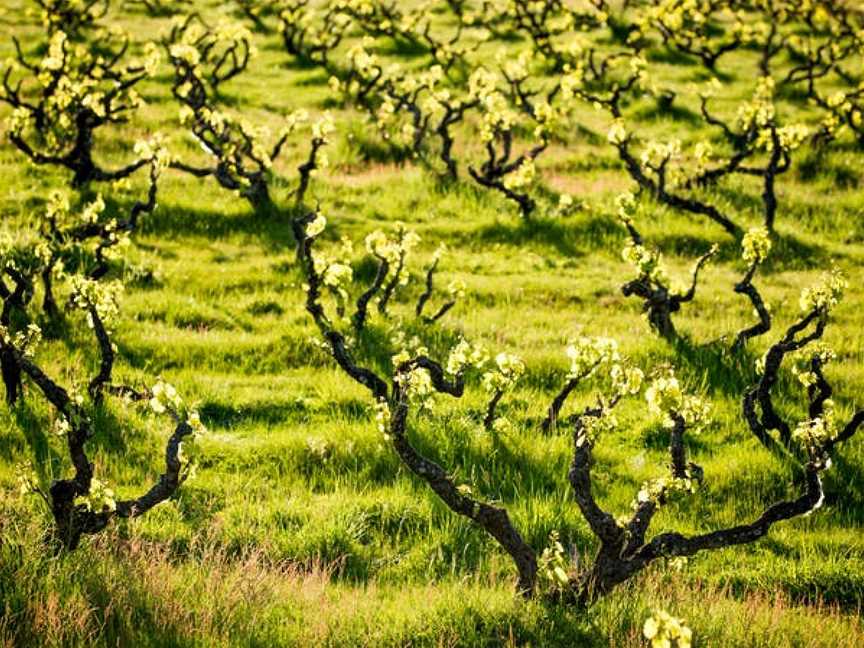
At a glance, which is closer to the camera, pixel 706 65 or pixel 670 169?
pixel 670 169

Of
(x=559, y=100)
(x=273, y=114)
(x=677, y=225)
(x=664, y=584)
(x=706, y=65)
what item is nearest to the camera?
(x=664, y=584)

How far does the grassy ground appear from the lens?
6820mm

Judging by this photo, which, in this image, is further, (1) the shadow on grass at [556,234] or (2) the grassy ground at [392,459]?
(1) the shadow on grass at [556,234]

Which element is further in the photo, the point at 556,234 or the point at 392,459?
the point at 556,234

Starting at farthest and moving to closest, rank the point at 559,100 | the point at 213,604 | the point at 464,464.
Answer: the point at 559,100 < the point at 464,464 < the point at 213,604

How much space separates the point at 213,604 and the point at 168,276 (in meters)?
8.86

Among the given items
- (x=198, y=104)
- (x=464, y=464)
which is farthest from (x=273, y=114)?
(x=464, y=464)

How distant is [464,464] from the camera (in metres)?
9.84

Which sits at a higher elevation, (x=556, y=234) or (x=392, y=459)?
(x=556, y=234)

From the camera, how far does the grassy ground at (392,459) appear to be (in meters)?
6.82

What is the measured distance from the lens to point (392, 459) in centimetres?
984

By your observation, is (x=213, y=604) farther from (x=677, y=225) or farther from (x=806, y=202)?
(x=806, y=202)

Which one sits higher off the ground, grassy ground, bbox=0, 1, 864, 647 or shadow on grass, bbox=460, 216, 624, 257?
shadow on grass, bbox=460, 216, 624, 257

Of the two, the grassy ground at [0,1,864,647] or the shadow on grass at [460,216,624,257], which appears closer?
the grassy ground at [0,1,864,647]
